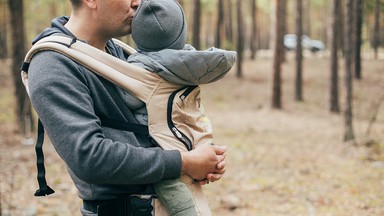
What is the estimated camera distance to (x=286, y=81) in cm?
2231

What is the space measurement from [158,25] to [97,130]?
1.84 ft

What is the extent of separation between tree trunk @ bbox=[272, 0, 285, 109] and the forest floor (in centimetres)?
35

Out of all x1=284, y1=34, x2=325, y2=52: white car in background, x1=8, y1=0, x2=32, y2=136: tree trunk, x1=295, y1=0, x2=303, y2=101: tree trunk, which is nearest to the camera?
x1=8, y1=0, x2=32, y2=136: tree trunk

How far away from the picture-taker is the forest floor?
6.29 meters

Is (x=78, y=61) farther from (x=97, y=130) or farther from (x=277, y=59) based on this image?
(x=277, y=59)

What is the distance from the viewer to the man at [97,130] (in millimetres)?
1682

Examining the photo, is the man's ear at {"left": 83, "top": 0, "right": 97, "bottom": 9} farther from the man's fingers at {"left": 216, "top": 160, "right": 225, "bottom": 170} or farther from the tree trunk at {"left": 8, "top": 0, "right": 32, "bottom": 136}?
the tree trunk at {"left": 8, "top": 0, "right": 32, "bottom": 136}

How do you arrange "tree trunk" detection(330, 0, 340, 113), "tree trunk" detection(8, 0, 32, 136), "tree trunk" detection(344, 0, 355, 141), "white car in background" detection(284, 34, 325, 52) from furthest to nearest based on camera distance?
"white car in background" detection(284, 34, 325, 52), "tree trunk" detection(330, 0, 340, 113), "tree trunk" detection(8, 0, 32, 136), "tree trunk" detection(344, 0, 355, 141)

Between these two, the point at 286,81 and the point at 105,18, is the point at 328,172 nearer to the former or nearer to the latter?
the point at 105,18

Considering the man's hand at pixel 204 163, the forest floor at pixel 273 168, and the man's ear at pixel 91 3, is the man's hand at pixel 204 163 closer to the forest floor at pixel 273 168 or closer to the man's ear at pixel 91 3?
the man's ear at pixel 91 3

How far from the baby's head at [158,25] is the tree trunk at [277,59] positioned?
531 inches

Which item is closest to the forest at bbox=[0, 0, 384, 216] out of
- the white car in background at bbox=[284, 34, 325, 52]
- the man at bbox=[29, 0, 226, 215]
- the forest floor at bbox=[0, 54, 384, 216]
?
the forest floor at bbox=[0, 54, 384, 216]

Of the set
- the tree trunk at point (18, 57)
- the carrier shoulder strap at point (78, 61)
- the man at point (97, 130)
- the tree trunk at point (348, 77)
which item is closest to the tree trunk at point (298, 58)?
the tree trunk at point (348, 77)

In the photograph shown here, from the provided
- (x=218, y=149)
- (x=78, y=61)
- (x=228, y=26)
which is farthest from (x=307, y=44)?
(x=78, y=61)
